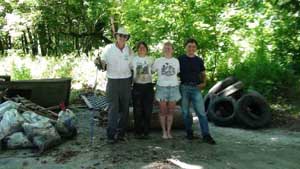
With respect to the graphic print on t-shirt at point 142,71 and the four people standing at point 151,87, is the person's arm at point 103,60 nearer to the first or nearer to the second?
the four people standing at point 151,87

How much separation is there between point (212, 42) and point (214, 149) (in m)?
5.82

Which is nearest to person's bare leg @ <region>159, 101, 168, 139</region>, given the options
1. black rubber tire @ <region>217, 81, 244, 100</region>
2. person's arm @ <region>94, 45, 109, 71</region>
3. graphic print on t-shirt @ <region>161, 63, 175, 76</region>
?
graphic print on t-shirt @ <region>161, 63, 175, 76</region>

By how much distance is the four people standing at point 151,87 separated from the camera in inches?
296

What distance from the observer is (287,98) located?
11188 millimetres

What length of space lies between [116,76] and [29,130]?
5.28 feet

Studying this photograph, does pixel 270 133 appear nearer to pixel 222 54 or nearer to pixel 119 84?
pixel 119 84

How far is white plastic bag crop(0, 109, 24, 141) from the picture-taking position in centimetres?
747

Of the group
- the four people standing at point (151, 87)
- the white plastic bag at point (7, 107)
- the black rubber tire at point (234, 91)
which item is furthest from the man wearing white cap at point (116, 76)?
the black rubber tire at point (234, 91)

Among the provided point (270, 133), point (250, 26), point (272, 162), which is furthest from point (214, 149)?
point (250, 26)

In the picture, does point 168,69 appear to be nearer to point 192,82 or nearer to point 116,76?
point 192,82

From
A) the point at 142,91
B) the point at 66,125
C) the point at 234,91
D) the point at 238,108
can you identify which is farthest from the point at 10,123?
the point at 234,91

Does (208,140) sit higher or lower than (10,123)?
lower

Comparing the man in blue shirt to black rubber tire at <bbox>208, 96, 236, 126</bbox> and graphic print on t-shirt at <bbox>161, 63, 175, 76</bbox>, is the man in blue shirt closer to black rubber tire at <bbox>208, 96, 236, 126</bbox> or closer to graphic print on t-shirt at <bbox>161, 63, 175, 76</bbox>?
graphic print on t-shirt at <bbox>161, 63, 175, 76</bbox>

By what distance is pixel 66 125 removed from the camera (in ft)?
26.4
